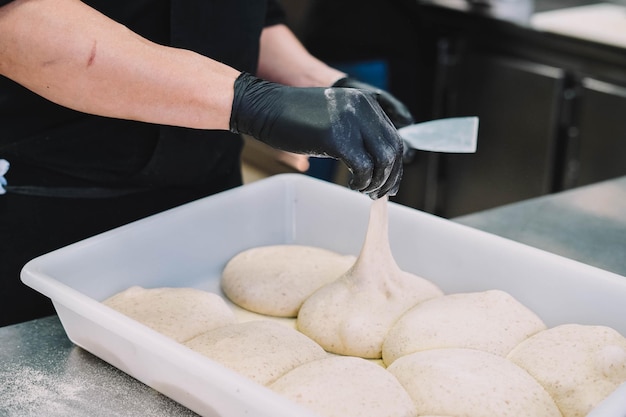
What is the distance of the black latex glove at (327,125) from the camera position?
3.77 feet

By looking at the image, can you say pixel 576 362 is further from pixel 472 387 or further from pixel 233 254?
pixel 233 254

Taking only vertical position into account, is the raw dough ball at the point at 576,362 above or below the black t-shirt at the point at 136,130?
below

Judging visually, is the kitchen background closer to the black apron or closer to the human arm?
the human arm

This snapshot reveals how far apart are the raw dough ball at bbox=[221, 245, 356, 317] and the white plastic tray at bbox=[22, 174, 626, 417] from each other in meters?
0.07

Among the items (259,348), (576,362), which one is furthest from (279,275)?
(576,362)

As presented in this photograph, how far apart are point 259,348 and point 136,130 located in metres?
0.57

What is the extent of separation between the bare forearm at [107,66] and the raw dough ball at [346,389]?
41 centimetres

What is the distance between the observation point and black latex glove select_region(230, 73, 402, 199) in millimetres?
1150

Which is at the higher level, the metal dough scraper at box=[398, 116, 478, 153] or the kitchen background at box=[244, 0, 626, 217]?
the metal dough scraper at box=[398, 116, 478, 153]

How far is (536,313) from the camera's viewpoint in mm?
1337

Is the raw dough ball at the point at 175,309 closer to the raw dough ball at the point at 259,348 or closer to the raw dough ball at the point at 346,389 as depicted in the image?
the raw dough ball at the point at 259,348

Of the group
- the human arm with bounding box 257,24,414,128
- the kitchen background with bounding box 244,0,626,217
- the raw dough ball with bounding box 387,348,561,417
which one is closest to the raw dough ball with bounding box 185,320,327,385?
the raw dough ball with bounding box 387,348,561,417

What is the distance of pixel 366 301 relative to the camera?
1.34 meters

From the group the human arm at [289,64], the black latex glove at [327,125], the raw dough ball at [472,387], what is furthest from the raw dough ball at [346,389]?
the human arm at [289,64]
